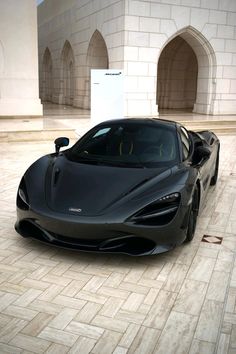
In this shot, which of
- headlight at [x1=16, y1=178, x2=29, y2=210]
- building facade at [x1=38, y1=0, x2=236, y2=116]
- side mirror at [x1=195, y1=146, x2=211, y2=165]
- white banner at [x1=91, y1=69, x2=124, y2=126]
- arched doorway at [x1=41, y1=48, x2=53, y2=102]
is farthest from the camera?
arched doorway at [x1=41, y1=48, x2=53, y2=102]

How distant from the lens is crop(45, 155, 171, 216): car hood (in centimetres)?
345

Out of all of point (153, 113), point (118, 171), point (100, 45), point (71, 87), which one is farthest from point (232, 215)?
point (71, 87)

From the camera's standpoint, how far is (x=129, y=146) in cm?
430

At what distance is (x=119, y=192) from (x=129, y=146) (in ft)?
2.93

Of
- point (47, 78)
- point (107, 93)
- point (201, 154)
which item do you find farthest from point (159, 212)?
point (47, 78)

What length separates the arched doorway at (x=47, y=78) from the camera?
1052 inches

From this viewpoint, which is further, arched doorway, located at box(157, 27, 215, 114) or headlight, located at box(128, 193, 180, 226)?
arched doorway, located at box(157, 27, 215, 114)

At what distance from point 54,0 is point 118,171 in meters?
22.8

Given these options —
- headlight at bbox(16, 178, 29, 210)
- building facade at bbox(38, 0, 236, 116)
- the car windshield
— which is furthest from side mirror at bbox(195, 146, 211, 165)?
building facade at bbox(38, 0, 236, 116)

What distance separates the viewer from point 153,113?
51.2 feet

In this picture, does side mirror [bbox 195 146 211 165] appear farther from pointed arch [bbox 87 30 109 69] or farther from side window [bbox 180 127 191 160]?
pointed arch [bbox 87 30 109 69]

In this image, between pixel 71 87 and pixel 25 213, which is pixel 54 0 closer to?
pixel 71 87

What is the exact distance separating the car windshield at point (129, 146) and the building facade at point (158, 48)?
10.8 meters

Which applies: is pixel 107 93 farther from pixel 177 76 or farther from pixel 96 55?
pixel 177 76
